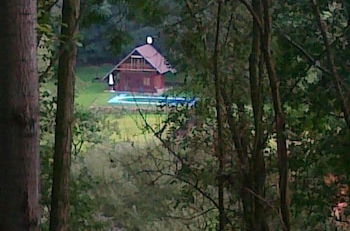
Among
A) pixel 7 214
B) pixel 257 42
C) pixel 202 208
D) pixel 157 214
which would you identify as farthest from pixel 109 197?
pixel 7 214

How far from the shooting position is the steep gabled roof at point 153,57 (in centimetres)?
371

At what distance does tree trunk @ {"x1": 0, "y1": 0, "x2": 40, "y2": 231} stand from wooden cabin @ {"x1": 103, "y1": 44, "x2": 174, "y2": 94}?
2437 mm

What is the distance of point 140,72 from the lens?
4141 millimetres

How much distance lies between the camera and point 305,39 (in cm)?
294

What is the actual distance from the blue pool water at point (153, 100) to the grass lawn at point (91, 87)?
0.22m

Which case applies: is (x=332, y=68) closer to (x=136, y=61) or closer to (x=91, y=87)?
(x=136, y=61)

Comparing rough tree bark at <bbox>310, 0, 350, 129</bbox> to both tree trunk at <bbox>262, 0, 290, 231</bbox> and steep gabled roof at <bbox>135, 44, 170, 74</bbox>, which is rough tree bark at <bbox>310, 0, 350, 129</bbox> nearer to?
tree trunk at <bbox>262, 0, 290, 231</bbox>

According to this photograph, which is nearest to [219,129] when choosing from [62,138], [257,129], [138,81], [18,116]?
[257,129]

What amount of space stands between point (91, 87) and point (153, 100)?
0.87 m

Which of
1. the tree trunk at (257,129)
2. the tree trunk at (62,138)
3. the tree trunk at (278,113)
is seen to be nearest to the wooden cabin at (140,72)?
the tree trunk at (62,138)

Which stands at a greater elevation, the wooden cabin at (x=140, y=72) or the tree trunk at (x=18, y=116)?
the wooden cabin at (x=140, y=72)

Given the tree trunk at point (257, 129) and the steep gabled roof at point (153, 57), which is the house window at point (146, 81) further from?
the tree trunk at point (257, 129)

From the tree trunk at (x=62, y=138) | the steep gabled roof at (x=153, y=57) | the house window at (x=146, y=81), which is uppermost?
the steep gabled roof at (x=153, y=57)

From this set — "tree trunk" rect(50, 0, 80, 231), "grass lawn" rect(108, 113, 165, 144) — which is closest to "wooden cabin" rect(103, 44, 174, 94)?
"grass lawn" rect(108, 113, 165, 144)
